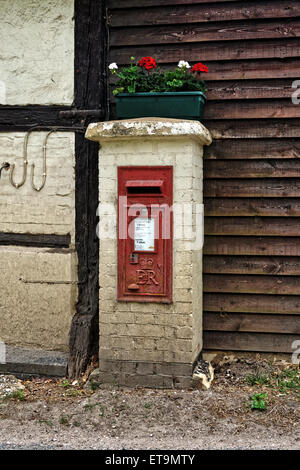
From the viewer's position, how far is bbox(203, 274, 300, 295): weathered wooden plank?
5500 millimetres

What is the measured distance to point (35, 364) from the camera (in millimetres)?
5535

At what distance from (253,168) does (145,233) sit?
125cm

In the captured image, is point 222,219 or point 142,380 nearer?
point 142,380

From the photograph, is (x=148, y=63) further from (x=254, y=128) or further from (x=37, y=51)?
(x=37, y=51)

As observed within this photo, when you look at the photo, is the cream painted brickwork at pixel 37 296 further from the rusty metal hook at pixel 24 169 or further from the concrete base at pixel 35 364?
the rusty metal hook at pixel 24 169

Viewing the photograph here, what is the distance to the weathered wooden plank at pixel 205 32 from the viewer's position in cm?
540

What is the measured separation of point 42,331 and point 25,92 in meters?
2.40

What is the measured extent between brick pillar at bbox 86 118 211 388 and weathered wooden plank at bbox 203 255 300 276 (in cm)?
32

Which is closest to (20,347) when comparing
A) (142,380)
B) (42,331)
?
(42,331)

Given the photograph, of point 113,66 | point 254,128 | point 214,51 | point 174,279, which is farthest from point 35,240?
point 214,51

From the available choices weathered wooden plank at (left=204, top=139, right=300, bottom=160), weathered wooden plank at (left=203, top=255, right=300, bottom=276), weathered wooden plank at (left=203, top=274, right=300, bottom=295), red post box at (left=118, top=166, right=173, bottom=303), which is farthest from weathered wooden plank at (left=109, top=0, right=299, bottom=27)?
weathered wooden plank at (left=203, top=274, right=300, bottom=295)

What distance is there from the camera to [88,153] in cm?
573

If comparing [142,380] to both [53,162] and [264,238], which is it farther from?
[53,162]

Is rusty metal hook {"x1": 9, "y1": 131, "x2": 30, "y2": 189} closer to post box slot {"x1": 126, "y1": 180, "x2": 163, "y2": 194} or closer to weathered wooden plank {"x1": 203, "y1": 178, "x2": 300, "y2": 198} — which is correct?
post box slot {"x1": 126, "y1": 180, "x2": 163, "y2": 194}
